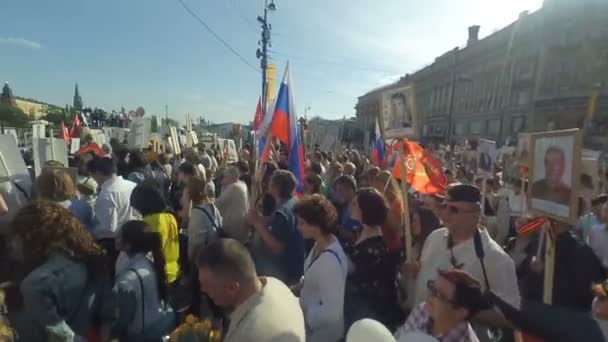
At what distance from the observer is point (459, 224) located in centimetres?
311

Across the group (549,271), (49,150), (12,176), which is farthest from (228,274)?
(49,150)

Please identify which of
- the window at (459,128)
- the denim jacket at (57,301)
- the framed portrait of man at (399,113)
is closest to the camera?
the denim jacket at (57,301)

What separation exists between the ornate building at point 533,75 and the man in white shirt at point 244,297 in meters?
30.9

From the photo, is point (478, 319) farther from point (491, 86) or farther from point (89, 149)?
point (491, 86)

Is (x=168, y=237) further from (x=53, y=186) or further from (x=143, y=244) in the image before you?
(x=53, y=186)

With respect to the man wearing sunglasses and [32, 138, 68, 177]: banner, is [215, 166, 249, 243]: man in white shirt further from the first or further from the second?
the man wearing sunglasses

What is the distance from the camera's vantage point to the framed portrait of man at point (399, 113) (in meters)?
4.44

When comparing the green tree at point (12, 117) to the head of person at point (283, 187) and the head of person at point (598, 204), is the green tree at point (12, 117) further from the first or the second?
the head of person at point (598, 204)

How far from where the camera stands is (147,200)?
13.5 feet

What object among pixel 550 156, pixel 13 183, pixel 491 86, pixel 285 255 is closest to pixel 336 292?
pixel 285 255

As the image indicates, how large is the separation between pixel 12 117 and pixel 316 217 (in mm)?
58302

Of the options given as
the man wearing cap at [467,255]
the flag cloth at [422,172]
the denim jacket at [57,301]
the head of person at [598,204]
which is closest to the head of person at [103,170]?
the denim jacket at [57,301]

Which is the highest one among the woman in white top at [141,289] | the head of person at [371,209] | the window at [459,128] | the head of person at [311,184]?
the window at [459,128]

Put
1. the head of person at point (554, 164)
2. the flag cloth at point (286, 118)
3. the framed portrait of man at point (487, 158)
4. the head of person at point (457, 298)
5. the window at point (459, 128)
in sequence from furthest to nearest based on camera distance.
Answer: the window at point (459, 128), the framed portrait of man at point (487, 158), the flag cloth at point (286, 118), the head of person at point (554, 164), the head of person at point (457, 298)
